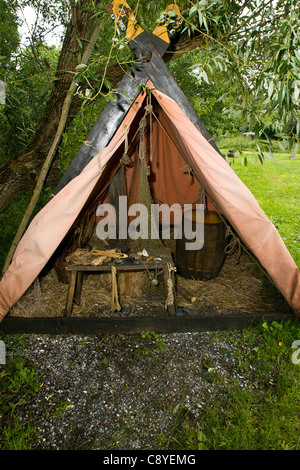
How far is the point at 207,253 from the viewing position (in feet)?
11.3

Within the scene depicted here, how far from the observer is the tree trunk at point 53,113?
2.95m

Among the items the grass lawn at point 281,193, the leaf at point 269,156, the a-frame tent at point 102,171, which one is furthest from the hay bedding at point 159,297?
the leaf at point 269,156

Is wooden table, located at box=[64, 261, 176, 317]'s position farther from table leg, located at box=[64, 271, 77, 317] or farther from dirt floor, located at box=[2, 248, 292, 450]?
dirt floor, located at box=[2, 248, 292, 450]

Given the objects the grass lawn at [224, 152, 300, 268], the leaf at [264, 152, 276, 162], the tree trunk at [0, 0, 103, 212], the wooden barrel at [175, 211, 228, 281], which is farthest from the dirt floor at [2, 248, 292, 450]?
the grass lawn at [224, 152, 300, 268]

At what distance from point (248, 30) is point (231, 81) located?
0.39 m

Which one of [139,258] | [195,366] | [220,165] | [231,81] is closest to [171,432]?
[195,366]

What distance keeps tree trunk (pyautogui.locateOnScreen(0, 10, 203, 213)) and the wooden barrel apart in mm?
1727

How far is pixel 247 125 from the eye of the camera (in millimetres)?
2459

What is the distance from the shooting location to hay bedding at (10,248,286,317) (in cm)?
288

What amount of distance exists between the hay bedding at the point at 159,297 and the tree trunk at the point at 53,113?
3.64 feet

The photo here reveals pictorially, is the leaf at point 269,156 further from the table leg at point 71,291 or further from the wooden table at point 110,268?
the table leg at point 71,291

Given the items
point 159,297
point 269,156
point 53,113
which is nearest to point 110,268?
point 159,297

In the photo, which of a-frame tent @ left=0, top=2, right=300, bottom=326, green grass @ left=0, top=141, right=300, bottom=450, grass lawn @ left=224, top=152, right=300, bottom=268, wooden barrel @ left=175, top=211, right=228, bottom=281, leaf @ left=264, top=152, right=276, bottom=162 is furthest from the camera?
grass lawn @ left=224, top=152, right=300, bottom=268

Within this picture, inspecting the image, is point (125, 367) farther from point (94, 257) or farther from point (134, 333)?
point (94, 257)
